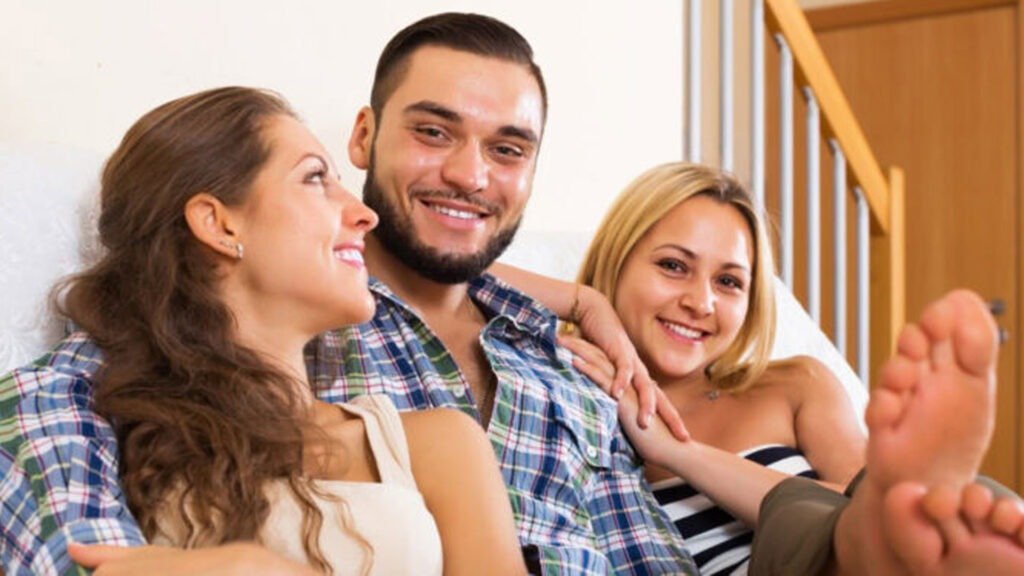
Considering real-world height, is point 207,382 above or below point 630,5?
below

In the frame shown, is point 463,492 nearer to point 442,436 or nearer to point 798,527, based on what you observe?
point 442,436

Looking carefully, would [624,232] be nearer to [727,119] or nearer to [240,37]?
[240,37]

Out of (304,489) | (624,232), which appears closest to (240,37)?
(624,232)

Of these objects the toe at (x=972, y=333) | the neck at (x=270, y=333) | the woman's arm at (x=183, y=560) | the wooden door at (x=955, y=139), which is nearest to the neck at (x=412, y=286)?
the neck at (x=270, y=333)

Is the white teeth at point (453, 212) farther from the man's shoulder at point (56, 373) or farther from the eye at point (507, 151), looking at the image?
the man's shoulder at point (56, 373)

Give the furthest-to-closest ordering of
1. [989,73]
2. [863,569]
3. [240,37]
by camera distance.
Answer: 1. [989,73]
2. [240,37]
3. [863,569]

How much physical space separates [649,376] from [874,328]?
1579 mm

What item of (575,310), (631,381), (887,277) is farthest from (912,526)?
(887,277)

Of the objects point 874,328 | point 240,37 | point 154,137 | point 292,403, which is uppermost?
point 240,37

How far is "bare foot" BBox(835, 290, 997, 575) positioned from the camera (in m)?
0.87

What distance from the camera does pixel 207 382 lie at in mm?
1081

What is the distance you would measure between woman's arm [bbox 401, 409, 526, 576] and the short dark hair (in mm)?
601

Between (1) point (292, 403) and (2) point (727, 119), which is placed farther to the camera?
(2) point (727, 119)

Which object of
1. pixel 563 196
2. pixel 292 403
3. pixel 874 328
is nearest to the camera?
pixel 292 403
